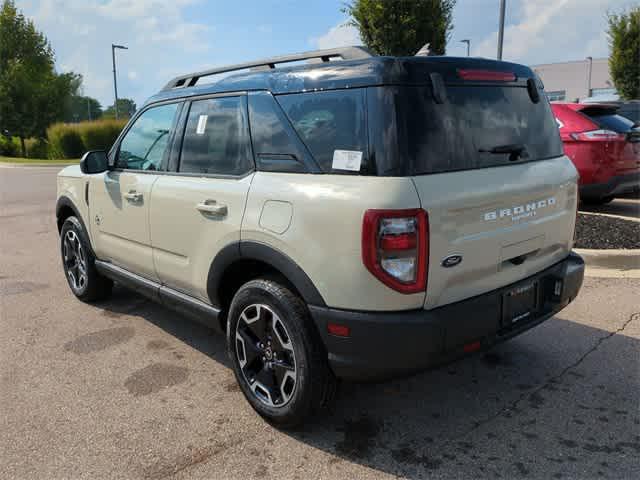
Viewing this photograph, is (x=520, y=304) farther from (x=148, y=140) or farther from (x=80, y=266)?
(x=80, y=266)

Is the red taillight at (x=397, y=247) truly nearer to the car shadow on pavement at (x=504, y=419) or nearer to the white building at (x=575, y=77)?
the car shadow on pavement at (x=504, y=419)

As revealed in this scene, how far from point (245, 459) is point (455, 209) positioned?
156 centimetres

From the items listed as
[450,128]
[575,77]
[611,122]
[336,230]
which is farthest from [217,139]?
[575,77]

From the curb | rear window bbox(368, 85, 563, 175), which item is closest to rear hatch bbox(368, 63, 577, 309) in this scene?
rear window bbox(368, 85, 563, 175)

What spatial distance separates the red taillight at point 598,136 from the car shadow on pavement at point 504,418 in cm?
439

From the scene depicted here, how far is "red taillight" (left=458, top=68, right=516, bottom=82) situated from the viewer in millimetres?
2662

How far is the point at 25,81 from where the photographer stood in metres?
30.3

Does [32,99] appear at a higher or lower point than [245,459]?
higher

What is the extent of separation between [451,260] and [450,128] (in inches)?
24.7

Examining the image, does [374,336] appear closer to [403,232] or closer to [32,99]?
[403,232]

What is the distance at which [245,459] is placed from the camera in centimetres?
263

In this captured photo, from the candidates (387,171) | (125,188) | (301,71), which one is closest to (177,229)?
(125,188)

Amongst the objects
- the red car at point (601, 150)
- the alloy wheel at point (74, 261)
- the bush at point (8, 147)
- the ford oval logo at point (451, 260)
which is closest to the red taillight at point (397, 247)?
the ford oval logo at point (451, 260)

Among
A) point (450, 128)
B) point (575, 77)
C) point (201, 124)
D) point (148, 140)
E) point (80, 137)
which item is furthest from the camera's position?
point (575, 77)
